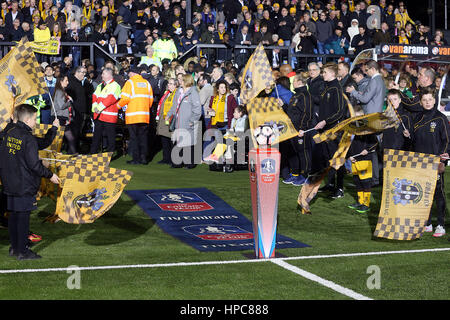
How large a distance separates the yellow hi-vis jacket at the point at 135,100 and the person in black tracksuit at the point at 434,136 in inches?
277

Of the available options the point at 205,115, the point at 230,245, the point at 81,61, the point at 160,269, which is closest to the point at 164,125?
the point at 205,115

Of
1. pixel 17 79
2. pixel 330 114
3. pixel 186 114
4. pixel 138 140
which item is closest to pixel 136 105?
pixel 138 140

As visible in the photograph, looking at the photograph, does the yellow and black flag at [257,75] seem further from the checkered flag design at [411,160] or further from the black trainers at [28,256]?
the black trainers at [28,256]

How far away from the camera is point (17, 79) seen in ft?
35.0

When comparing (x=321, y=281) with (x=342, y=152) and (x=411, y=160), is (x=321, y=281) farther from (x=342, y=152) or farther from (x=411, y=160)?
(x=342, y=152)

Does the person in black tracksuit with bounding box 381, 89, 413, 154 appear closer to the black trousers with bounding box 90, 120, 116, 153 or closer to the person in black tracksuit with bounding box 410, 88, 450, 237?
the person in black tracksuit with bounding box 410, 88, 450, 237

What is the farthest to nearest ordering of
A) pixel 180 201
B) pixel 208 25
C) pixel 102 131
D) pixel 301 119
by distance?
pixel 208 25
pixel 102 131
pixel 301 119
pixel 180 201

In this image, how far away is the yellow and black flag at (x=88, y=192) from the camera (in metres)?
9.54

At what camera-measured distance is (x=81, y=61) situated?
63.0ft

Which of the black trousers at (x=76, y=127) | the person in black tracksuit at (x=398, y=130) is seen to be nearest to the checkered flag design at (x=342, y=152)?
the person in black tracksuit at (x=398, y=130)

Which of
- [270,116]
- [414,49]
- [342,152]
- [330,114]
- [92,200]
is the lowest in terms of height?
[92,200]

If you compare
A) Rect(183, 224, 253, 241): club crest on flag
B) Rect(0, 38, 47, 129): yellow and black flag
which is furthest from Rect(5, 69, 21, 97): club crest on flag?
Rect(183, 224, 253, 241): club crest on flag

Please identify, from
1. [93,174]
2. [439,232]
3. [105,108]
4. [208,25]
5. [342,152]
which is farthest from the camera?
[208,25]

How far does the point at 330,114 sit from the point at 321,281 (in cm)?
532
